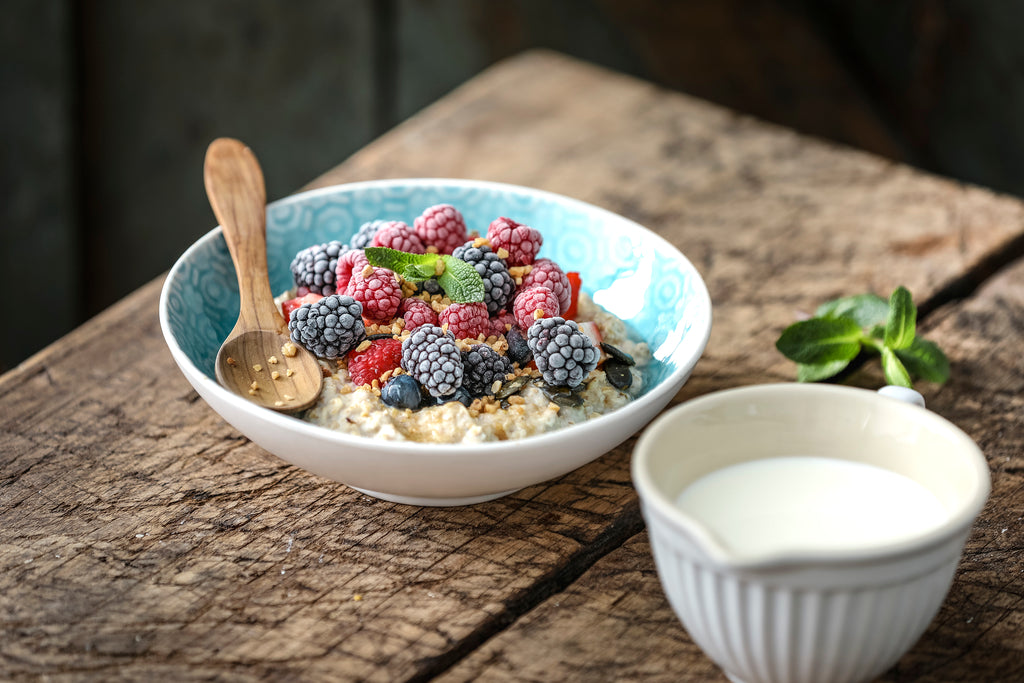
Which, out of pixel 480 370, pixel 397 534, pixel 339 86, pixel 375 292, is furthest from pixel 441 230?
pixel 339 86

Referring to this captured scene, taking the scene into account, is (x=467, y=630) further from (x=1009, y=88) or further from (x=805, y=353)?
(x=1009, y=88)

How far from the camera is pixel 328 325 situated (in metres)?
1.28

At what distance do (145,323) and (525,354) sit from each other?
76 cm

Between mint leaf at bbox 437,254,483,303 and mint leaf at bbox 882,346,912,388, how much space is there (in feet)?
2.08

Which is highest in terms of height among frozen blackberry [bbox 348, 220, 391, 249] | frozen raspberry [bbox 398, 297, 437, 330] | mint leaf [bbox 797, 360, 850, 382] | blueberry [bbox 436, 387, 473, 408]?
frozen blackberry [bbox 348, 220, 391, 249]

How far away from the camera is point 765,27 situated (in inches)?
146

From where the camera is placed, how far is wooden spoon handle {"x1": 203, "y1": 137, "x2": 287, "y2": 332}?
55.7 inches

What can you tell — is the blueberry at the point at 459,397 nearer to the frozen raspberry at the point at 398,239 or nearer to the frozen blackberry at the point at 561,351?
the frozen blackberry at the point at 561,351

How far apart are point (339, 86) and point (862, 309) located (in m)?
2.68

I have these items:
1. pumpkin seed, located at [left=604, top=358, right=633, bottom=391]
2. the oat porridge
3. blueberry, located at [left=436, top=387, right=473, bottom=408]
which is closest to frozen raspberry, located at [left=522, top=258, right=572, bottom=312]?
the oat porridge

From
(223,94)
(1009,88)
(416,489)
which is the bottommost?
(223,94)

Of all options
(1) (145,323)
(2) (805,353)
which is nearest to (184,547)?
(1) (145,323)

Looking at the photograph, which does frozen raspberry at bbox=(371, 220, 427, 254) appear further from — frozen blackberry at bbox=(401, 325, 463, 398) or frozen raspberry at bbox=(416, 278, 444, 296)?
frozen blackberry at bbox=(401, 325, 463, 398)

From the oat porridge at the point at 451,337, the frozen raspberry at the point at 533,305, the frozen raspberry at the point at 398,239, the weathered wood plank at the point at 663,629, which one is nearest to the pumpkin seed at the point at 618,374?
the oat porridge at the point at 451,337
